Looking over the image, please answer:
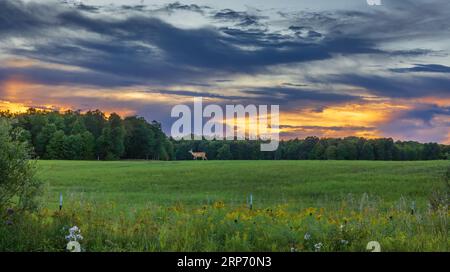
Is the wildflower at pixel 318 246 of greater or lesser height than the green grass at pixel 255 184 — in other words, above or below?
above

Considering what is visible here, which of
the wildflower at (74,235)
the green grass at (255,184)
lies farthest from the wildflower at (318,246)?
the green grass at (255,184)

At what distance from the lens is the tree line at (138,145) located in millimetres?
49844

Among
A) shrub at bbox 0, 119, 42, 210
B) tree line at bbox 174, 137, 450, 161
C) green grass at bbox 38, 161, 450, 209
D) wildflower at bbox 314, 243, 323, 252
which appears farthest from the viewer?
tree line at bbox 174, 137, 450, 161

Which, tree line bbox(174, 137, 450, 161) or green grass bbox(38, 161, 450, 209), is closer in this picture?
green grass bbox(38, 161, 450, 209)

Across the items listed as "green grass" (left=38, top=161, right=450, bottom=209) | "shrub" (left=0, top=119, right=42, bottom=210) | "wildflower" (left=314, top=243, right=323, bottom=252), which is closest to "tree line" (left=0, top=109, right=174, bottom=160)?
"green grass" (left=38, top=161, right=450, bottom=209)

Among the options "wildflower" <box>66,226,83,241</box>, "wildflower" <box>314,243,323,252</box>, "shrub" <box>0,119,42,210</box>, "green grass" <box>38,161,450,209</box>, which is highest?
"shrub" <box>0,119,42,210</box>

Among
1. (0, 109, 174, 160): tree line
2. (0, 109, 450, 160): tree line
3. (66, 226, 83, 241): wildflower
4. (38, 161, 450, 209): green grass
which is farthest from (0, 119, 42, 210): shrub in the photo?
(0, 109, 174, 160): tree line

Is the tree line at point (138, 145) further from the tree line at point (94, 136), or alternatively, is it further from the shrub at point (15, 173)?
the shrub at point (15, 173)

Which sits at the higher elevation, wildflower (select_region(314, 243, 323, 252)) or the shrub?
the shrub

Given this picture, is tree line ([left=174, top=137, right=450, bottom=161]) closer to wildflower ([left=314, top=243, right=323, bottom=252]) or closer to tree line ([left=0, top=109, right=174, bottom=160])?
tree line ([left=0, top=109, right=174, bottom=160])

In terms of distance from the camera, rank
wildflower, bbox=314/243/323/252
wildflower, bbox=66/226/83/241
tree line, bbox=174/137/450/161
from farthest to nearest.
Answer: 1. tree line, bbox=174/137/450/161
2. wildflower, bbox=66/226/83/241
3. wildflower, bbox=314/243/323/252

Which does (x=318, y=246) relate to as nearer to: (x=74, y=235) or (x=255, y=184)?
(x=74, y=235)

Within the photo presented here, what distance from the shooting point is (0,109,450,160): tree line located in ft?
164

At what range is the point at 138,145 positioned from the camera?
5306 centimetres
